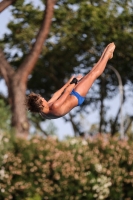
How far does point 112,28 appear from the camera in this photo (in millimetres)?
42031

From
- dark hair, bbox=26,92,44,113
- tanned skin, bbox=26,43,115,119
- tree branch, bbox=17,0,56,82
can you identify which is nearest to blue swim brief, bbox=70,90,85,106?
tanned skin, bbox=26,43,115,119

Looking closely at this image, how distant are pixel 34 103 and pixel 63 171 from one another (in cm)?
1754

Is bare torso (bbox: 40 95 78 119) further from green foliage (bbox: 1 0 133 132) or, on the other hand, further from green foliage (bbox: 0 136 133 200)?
green foliage (bbox: 1 0 133 132)

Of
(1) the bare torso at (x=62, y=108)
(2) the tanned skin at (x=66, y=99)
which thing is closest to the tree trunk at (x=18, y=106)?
(2) the tanned skin at (x=66, y=99)

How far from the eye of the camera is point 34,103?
10445 millimetres

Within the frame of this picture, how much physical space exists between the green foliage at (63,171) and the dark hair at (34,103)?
1584 cm

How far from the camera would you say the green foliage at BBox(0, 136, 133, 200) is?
27.4 meters

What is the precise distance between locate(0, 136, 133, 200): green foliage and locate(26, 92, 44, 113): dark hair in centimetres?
1584

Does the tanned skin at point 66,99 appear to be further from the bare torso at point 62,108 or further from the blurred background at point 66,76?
the blurred background at point 66,76

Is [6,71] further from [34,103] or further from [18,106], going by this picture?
[34,103]

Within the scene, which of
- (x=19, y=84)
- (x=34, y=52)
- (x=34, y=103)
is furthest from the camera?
(x=34, y=52)

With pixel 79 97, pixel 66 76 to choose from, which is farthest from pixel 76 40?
pixel 79 97

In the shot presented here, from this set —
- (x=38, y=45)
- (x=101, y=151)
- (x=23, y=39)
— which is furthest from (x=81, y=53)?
(x=101, y=151)

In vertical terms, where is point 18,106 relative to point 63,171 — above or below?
above
